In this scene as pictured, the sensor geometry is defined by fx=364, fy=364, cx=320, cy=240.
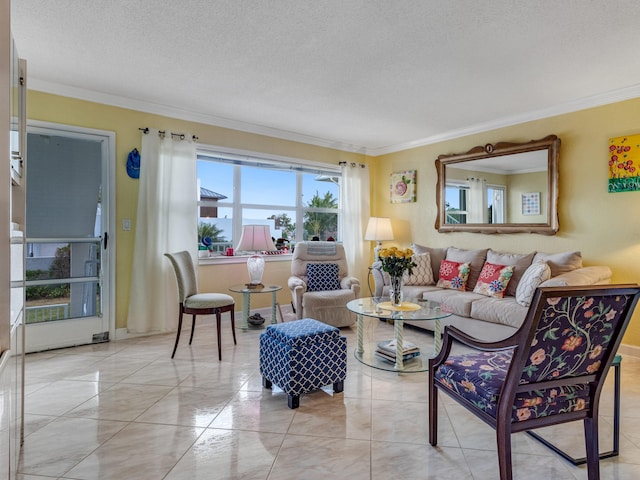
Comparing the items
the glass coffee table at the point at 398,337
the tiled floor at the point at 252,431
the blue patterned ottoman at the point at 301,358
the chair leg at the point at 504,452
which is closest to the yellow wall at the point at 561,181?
the tiled floor at the point at 252,431

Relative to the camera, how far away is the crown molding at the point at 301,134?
10.9ft

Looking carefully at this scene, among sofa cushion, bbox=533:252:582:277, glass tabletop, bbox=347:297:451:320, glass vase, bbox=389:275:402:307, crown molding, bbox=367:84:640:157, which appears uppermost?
crown molding, bbox=367:84:640:157

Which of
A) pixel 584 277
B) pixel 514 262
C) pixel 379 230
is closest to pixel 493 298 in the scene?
pixel 514 262

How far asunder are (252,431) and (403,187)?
4.15 meters

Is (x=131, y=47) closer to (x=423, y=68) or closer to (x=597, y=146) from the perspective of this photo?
(x=423, y=68)

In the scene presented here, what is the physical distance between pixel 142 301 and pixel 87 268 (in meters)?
0.60

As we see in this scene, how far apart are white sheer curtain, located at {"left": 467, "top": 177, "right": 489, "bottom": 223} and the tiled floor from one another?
2.08 metres

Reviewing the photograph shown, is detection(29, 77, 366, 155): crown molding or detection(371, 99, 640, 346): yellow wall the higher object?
detection(29, 77, 366, 155): crown molding

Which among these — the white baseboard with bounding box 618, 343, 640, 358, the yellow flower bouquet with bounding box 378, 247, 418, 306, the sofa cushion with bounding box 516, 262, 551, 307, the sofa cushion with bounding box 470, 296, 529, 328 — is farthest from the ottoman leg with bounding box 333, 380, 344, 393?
the white baseboard with bounding box 618, 343, 640, 358

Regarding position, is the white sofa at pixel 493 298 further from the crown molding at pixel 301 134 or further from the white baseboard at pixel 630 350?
the crown molding at pixel 301 134

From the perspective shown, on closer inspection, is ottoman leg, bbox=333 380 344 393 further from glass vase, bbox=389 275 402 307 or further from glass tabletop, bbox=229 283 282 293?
glass tabletop, bbox=229 283 282 293

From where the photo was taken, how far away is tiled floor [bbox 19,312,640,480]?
5.56 feet

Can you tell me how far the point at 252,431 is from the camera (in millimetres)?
2018

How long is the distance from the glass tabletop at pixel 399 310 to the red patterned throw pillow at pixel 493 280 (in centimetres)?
93
